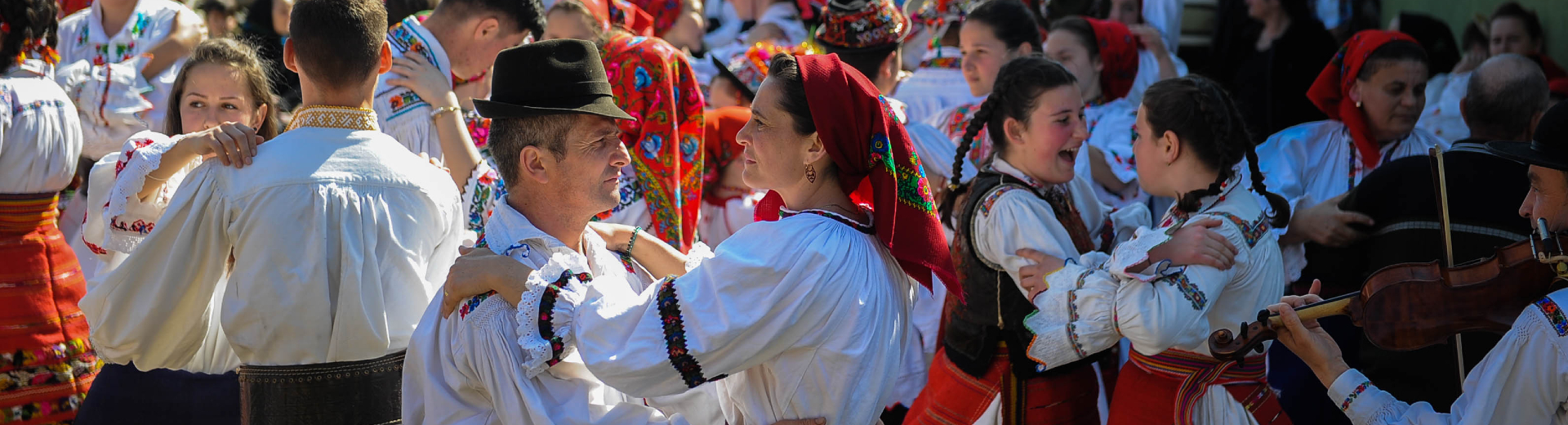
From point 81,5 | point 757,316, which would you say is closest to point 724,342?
point 757,316

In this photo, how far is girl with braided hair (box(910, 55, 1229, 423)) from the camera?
3.83 metres

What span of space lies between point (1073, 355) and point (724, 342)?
1426 millimetres

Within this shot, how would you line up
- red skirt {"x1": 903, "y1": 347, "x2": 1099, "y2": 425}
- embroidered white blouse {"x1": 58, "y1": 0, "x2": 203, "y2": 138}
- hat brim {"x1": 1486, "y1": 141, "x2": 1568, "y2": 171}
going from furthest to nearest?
embroidered white blouse {"x1": 58, "y1": 0, "x2": 203, "y2": 138}, red skirt {"x1": 903, "y1": 347, "x2": 1099, "y2": 425}, hat brim {"x1": 1486, "y1": 141, "x2": 1568, "y2": 171}

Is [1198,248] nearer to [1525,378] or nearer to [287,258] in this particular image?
[1525,378]

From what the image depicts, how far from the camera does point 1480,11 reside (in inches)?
308

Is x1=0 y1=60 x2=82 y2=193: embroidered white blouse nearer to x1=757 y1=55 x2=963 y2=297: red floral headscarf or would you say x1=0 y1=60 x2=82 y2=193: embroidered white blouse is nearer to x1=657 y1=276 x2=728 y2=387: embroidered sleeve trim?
x1=657 y1=276 x2=728 y2=387: embroidered sleeve trim

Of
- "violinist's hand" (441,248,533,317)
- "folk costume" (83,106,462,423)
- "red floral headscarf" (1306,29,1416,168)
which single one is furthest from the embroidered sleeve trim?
"red floral headscarf" (1306,29,1416,168)

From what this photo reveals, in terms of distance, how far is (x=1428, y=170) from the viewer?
4.13 meters

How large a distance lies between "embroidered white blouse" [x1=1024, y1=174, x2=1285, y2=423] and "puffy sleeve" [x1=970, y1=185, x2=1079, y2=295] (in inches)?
8.0

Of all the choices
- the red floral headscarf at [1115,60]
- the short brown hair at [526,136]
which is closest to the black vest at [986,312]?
the short brown hair at [526,136]

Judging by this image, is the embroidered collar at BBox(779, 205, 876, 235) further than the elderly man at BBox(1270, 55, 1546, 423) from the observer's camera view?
No

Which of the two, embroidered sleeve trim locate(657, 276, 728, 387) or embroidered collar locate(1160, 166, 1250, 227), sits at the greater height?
embroidered sleeve trim locate(657, 276, 728, 387)

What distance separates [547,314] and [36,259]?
3.05 metres

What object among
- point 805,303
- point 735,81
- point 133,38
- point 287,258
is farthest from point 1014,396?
point 133,38
